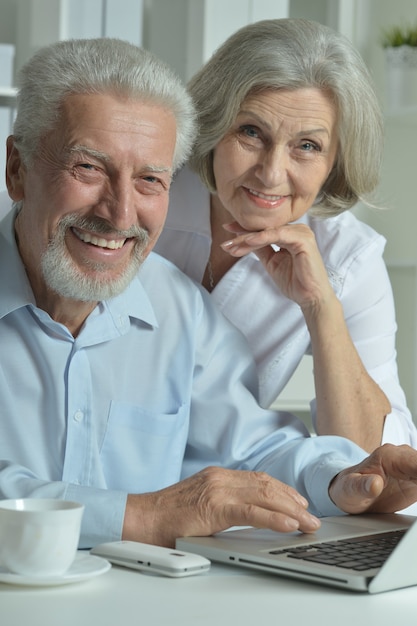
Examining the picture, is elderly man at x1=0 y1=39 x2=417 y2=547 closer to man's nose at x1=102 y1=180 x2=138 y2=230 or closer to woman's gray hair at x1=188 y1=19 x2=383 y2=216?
man's nose at x1=102 y1=180 x2=138 y2=230

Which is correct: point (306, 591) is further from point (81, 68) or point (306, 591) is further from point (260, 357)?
point (260, 357)

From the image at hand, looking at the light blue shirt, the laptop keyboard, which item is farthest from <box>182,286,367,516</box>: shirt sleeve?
the laptop keyboard

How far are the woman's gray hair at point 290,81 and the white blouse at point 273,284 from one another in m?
0.09

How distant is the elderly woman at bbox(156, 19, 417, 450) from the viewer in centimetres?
172

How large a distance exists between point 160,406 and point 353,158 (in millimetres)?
617

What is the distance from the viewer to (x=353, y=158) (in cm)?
181

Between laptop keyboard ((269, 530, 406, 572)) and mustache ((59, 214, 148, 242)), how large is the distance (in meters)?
0.53

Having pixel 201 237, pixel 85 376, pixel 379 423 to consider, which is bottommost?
pixel 379 423

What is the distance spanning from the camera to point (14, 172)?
4.86ft

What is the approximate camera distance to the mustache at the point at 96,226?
1.37m

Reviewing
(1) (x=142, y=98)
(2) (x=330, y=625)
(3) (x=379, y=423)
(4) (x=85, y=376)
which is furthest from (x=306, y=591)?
(3) (x=379, y=423)

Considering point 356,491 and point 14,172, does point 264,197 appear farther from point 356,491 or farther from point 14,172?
point 356,491

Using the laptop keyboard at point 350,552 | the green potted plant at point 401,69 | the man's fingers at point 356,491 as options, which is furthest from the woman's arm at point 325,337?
the green potted plant at point 401,69

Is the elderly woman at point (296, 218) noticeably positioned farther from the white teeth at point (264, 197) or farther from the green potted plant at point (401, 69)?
the green potted plant at point (401, 69)
